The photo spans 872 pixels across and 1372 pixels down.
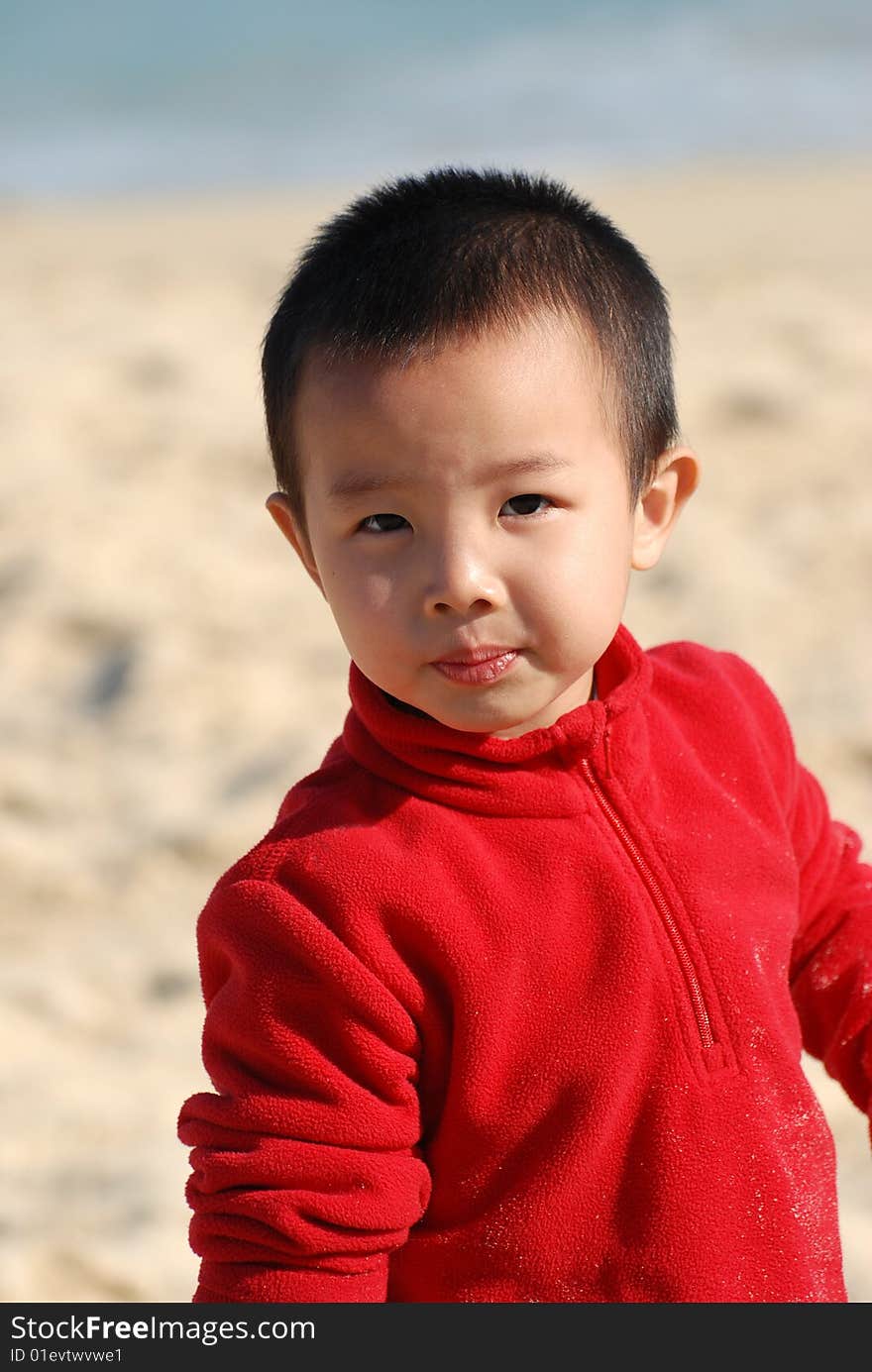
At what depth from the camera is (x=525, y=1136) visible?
1369 millimetres

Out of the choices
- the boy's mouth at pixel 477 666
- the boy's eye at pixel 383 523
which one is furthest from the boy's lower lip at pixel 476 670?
the boy's eye at pixel 383 523

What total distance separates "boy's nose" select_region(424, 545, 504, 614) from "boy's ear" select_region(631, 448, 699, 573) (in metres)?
0.25

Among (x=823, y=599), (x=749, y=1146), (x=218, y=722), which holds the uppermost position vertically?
(x=823, y=599)

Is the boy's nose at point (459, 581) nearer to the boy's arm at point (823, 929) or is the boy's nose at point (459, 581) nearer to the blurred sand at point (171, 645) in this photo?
the boy's arm at point (823, 929)

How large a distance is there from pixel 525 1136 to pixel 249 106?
21091mm

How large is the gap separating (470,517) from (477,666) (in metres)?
0.12

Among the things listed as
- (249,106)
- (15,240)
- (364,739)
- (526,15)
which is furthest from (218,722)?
(526,15)

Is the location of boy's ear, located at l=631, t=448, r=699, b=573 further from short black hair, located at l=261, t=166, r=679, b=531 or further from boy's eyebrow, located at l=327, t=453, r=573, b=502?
boy's eyebrow, located at l=327, t=453, r=573, b=502

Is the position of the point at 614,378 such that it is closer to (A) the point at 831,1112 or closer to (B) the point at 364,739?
(B) the point at 364,739

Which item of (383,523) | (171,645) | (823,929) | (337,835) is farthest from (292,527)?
(171,645)

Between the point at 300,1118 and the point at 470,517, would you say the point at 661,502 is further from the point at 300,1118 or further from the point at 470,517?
the point at 300,1118

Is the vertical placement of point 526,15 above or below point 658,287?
above

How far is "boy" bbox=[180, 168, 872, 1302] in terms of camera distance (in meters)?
1.31

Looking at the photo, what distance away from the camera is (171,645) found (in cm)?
385
